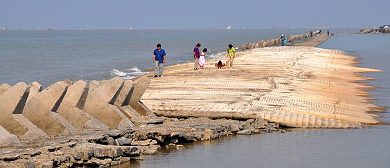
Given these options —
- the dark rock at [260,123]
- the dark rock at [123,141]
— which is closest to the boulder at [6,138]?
the dark rock at [123,141]

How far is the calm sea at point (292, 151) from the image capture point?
14.2 metres

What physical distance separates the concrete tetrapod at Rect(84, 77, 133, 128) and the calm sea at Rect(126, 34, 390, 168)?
1.85 metres

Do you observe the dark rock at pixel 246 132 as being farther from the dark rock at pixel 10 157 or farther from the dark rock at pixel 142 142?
the dark rock at pixel 10 157

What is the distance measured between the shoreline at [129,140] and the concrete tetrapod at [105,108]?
42 centimetres

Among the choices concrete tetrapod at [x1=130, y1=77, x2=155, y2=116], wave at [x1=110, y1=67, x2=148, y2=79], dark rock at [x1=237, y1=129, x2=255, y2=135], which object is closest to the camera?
dark rock at [x1=237, y1=129, x2=255, y2=135]

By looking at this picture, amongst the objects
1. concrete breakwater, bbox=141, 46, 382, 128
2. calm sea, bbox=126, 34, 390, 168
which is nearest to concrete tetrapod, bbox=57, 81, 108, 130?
calm sea, bbox=126, 34, 390, 168

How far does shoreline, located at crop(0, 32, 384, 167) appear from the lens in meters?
12.6

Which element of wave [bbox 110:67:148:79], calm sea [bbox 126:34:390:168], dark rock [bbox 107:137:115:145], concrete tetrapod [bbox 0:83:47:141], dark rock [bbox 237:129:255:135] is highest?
concrete tetrapod [bbox 0:83:47:141]

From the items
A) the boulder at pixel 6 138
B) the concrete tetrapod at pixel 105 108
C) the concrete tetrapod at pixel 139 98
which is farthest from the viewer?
the concrete tetrapod at pixel 139 98

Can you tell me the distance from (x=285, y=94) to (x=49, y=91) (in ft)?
29.6

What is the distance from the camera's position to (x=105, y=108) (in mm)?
16469

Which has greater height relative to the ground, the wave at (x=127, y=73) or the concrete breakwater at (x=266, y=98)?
the concrete breakwater at (x=266, y=98)

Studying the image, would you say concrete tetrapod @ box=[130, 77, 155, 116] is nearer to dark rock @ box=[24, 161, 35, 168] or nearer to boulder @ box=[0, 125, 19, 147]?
A: boulder @ box=[0, 125, 19, 147]

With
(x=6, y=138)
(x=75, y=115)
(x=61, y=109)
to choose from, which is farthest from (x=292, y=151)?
(x=6, y=138)
